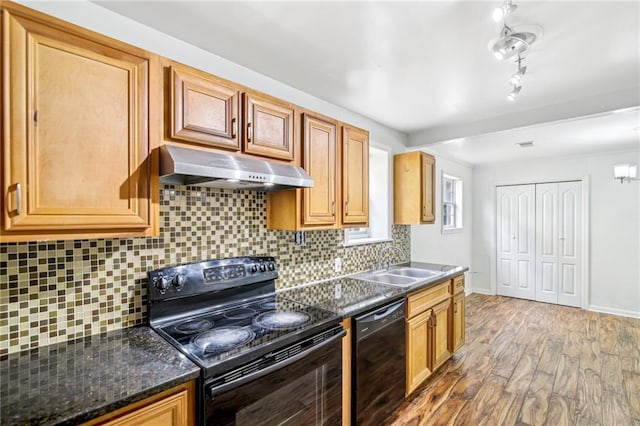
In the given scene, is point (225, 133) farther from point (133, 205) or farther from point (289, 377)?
point (289, 377)

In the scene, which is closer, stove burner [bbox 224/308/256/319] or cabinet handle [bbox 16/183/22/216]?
cabinet handle [bbox 16/183/22/216]

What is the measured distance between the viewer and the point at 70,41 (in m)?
1.17

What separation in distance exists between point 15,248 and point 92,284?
0.33m

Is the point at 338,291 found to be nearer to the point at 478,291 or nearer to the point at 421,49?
the point at 421,49

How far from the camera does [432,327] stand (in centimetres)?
270

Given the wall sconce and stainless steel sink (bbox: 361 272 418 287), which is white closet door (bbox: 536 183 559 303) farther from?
stainless steel sink (bbox: 361 272 418 287)

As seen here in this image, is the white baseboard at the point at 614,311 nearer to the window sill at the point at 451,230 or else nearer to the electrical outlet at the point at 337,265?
the window sill at the point at 451,230

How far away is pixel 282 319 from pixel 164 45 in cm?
170

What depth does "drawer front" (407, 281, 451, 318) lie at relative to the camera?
2.42 metres

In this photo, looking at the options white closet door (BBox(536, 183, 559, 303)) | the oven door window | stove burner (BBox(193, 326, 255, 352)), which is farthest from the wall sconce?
stove burner (BBox(193, 326, 255, 352))

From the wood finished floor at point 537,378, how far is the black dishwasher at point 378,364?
0.30 metres

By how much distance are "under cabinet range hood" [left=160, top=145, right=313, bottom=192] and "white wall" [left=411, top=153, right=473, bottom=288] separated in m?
2.59

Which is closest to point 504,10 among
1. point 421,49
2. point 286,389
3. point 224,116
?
point 421,49

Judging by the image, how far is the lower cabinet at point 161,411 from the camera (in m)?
1.01
